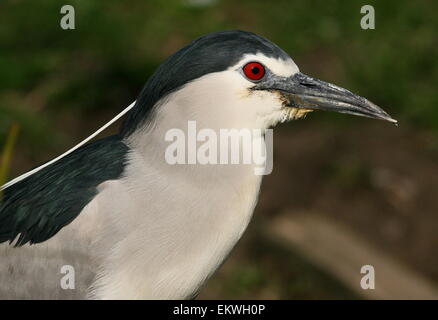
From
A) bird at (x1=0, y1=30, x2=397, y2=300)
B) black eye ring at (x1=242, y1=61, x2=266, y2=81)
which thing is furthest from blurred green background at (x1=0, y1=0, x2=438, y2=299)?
black eye ring at (x1=242, y1=61, x2=266, y2=81)

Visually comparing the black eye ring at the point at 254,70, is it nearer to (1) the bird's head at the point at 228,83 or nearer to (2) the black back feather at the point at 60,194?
(1) the bird's head at the point at 228,83

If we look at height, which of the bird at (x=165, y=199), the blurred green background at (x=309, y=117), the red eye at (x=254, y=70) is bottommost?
the bird at (x=165, y=199)

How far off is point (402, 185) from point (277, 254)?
1.03 metres

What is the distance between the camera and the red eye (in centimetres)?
315

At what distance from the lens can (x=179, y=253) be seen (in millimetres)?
3125

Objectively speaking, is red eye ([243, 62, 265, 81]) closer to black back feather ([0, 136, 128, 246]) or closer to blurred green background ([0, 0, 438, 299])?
black back feather ([0, 136, 128, 246])

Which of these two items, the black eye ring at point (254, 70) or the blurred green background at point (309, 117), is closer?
the black eye ring at point (254, 70)

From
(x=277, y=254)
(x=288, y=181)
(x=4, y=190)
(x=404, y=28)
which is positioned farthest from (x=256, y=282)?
(x=404, y=28)

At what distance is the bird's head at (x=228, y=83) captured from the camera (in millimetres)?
3148

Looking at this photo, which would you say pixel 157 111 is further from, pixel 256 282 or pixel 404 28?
pixel 404 28

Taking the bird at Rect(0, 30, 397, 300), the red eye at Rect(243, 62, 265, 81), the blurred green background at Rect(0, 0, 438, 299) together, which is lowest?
the bird at Rect(0, 30, 397, 300)

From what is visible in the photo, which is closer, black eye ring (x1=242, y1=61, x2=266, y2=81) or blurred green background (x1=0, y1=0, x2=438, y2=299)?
black eye ring (x1=242, y1=61, x2=266, y2=81)

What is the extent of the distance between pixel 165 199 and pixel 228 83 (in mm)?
462

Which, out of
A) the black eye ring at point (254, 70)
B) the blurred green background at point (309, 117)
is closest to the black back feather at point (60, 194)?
the black eye ring at point (254, 70)
